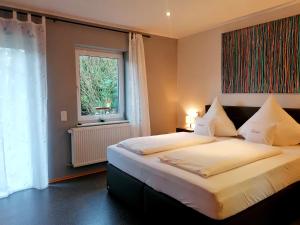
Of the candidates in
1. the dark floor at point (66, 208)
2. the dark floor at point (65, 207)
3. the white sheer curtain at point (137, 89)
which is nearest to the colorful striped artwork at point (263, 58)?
the white sheer curtain at point (137, 89)

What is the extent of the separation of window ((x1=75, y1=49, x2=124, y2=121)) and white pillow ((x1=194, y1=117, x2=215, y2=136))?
143 cm

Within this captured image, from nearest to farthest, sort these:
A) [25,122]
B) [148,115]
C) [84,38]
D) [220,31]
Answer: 1. [25,122]
2. [84,38]
3. [220,31]
4. [148,115]

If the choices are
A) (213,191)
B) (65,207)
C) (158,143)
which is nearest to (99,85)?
(158,143)

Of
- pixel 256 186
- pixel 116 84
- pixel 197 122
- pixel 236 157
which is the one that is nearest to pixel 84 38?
pixel 116 84

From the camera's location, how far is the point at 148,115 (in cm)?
416

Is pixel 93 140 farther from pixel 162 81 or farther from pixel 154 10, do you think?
pixel 154 10

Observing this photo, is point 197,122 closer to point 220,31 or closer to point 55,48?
point 220,31

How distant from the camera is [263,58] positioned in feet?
10.8

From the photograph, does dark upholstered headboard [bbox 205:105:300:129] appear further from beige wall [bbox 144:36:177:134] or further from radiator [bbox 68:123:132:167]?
radiator [bbox 68:123:132:167]

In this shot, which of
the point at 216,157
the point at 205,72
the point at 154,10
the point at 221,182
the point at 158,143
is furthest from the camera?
the point at 205,72

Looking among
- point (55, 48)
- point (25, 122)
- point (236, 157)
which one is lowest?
point (236, 157)

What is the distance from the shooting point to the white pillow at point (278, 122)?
9.17ft

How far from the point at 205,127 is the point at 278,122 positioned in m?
0.98

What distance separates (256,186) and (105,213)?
159 cm
